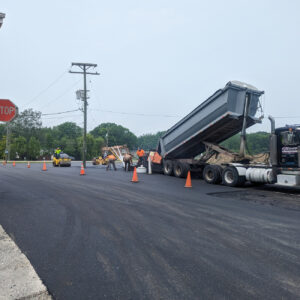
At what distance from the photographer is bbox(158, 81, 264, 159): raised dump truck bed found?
11.0m

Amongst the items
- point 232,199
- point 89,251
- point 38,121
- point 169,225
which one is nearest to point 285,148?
point 232,199

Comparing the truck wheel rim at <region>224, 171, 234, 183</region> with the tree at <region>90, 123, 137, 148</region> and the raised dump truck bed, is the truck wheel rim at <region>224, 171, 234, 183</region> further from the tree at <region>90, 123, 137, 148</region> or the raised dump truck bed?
the tree at <region>90, 123, 137, 148</region>

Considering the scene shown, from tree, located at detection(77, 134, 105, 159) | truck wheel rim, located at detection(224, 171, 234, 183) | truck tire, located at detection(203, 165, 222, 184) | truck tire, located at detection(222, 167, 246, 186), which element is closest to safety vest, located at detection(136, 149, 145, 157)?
truck tire, located at detection(203, 165, 222, 184)

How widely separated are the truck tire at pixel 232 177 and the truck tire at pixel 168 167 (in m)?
4.30

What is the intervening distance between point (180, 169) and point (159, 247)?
10.7m

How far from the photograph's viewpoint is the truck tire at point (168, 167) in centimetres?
1538

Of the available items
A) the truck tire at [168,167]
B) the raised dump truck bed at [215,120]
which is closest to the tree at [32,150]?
the truck tire at [168,167]

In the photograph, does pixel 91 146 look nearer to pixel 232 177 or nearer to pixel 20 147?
pixel 20 147

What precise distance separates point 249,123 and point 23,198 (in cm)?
939

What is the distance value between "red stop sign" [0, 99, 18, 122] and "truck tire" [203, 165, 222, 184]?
8852 millimetres

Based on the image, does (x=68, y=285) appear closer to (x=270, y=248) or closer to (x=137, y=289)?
(x=137, y=289)

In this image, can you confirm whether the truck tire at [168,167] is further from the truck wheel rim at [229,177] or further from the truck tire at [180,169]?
the truck wheel rim at [229,177]

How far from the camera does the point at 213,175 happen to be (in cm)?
1188

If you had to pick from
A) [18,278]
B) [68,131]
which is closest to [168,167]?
[18,278]
